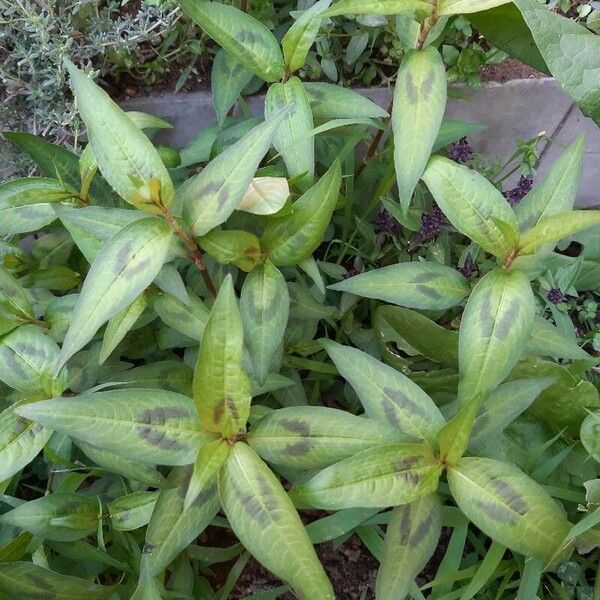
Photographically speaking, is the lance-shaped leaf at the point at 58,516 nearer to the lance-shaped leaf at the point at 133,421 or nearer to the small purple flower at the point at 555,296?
Answer: the lance-shaped leaf at the point at 133,421

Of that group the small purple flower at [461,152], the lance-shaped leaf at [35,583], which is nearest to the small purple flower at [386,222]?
the small purple flower at [461,152]

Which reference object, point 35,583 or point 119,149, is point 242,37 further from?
point 35,583

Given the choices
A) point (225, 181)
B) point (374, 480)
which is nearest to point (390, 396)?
point (374, 480)

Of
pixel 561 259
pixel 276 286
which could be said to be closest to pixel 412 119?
pixel 276 286

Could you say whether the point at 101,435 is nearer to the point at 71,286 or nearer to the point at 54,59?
the point at 71,286

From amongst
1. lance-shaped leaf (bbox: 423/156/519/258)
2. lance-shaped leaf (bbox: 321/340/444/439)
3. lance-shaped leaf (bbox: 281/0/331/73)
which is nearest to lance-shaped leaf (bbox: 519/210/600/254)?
lance-shaped leaf (bbox: 423/156/519/258)

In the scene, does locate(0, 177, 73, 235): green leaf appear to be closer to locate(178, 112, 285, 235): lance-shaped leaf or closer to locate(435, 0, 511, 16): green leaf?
locate(178, 112, 285, 235): lance-shaped leaf
